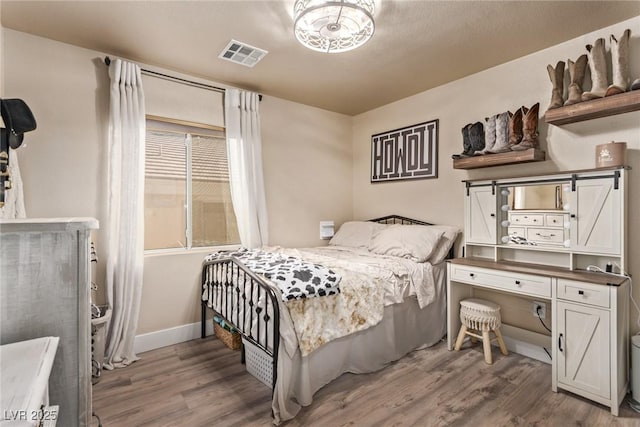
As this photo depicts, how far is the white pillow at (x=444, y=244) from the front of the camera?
9.48ft

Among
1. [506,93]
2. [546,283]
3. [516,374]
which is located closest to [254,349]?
[516,374]

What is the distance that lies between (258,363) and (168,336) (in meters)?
1.12

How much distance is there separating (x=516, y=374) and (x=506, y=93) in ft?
7.60

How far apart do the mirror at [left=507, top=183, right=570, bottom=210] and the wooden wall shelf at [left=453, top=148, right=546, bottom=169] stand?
0.23 meters

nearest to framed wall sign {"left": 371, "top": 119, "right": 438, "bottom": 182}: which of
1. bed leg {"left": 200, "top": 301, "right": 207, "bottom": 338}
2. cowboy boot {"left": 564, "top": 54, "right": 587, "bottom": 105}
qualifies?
cowboy boot {"left": 564, "top": 54, "right": 587, "bottom": 105}

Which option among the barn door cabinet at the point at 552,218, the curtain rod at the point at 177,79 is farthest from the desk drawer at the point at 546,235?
the curtain rod at the point at 177,79

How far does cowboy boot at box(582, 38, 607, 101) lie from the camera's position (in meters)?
2.07

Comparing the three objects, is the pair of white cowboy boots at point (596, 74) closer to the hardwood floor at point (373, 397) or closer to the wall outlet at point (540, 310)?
the wall outlet at point (540, 310)

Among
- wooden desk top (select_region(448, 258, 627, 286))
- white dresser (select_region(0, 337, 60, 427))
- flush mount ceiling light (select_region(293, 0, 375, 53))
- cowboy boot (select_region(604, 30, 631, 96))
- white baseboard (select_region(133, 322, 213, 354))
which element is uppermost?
flush mount ceiling light (select_region(293, 0, 375, 53))

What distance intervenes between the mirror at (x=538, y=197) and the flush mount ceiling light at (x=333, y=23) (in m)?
1.80

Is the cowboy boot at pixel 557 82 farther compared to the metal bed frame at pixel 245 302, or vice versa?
the cowboy boot at pixel 557 82

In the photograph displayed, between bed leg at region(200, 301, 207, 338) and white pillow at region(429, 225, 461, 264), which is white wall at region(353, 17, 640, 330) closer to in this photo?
white pillow at region(429, 225, 461, 264)

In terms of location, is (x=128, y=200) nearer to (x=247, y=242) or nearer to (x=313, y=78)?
(x=247, y=242)

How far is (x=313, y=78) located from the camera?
304 cm
